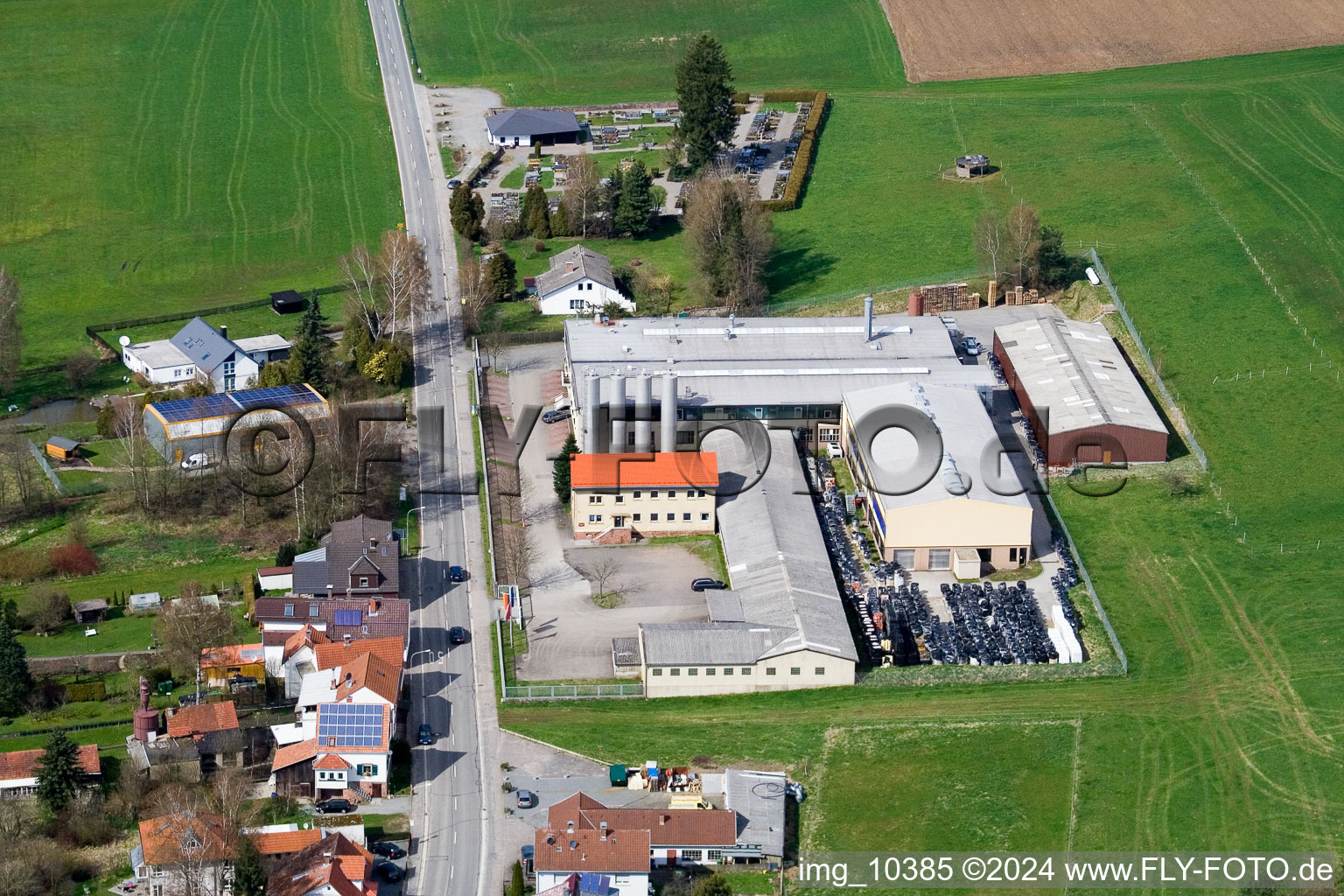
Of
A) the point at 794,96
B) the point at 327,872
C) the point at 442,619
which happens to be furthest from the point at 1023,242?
the point at 327,872

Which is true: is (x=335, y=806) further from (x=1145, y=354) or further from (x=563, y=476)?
(x=1145, y=354)

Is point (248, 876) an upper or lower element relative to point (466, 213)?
lower

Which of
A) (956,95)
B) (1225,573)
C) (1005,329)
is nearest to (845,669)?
(1225,573)

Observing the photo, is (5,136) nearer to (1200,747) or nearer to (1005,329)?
(1005,329)

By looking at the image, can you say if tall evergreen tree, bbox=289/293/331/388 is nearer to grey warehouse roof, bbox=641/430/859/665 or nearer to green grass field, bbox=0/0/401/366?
green grass field, bbox=0/0/401/366

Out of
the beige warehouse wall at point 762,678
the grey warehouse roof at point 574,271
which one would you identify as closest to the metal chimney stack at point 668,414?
the beige warehouse wall at point 762,678

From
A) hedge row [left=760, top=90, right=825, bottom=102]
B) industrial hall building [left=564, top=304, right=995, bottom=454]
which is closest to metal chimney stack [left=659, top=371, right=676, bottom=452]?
industrial hall building [left=564, top=304, right=995, bottom=454]
